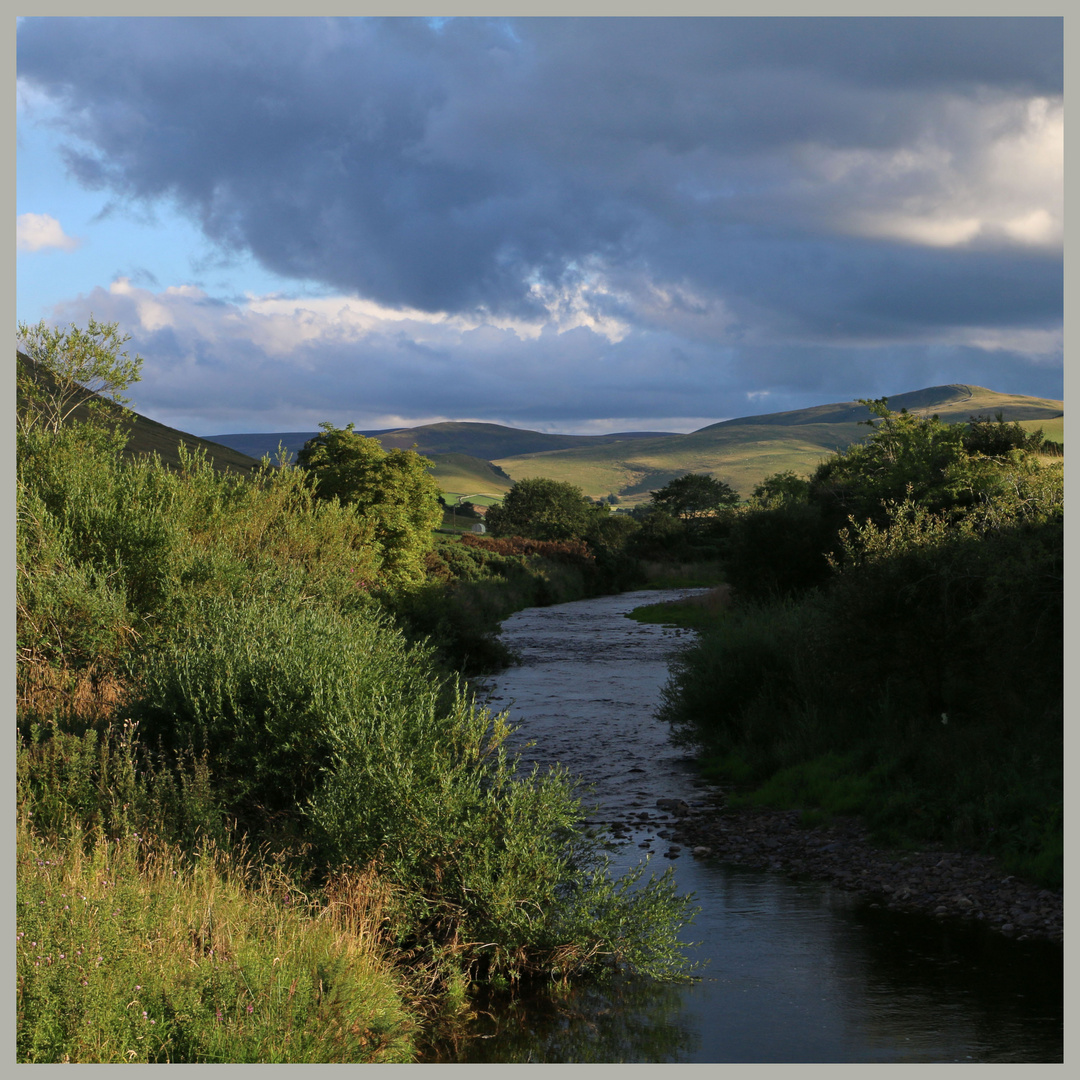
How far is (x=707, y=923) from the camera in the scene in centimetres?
1291

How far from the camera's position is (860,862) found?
50.1 feet

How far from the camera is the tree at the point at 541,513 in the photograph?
98188 millimetres

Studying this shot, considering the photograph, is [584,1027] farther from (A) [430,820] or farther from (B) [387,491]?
(B) [387,491]

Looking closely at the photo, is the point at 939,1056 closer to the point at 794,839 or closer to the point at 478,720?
the point at 478,720

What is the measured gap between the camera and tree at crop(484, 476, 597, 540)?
9819cm

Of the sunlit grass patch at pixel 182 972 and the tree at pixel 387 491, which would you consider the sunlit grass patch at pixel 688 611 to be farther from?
the sunlit grass patch at pixel 182 972

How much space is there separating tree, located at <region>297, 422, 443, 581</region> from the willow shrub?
24758mm

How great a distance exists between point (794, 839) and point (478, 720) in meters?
7.14

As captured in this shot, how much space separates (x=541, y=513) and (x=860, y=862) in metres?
87.8

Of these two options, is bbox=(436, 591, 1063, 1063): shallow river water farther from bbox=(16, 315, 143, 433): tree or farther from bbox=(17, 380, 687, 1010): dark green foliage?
bbox=(16, 315, 143, 433): tree

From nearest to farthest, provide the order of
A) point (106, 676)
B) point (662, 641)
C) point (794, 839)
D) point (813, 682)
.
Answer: point (794, 839) → point (106, 676) → point (813, 682) → point (662, 641)

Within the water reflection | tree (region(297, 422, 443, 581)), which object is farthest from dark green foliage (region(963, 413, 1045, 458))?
the water reflection

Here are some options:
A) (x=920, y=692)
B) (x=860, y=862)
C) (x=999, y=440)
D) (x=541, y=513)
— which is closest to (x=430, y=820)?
(x=860, y=862)

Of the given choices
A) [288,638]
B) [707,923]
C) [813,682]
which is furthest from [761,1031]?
[813,682]
